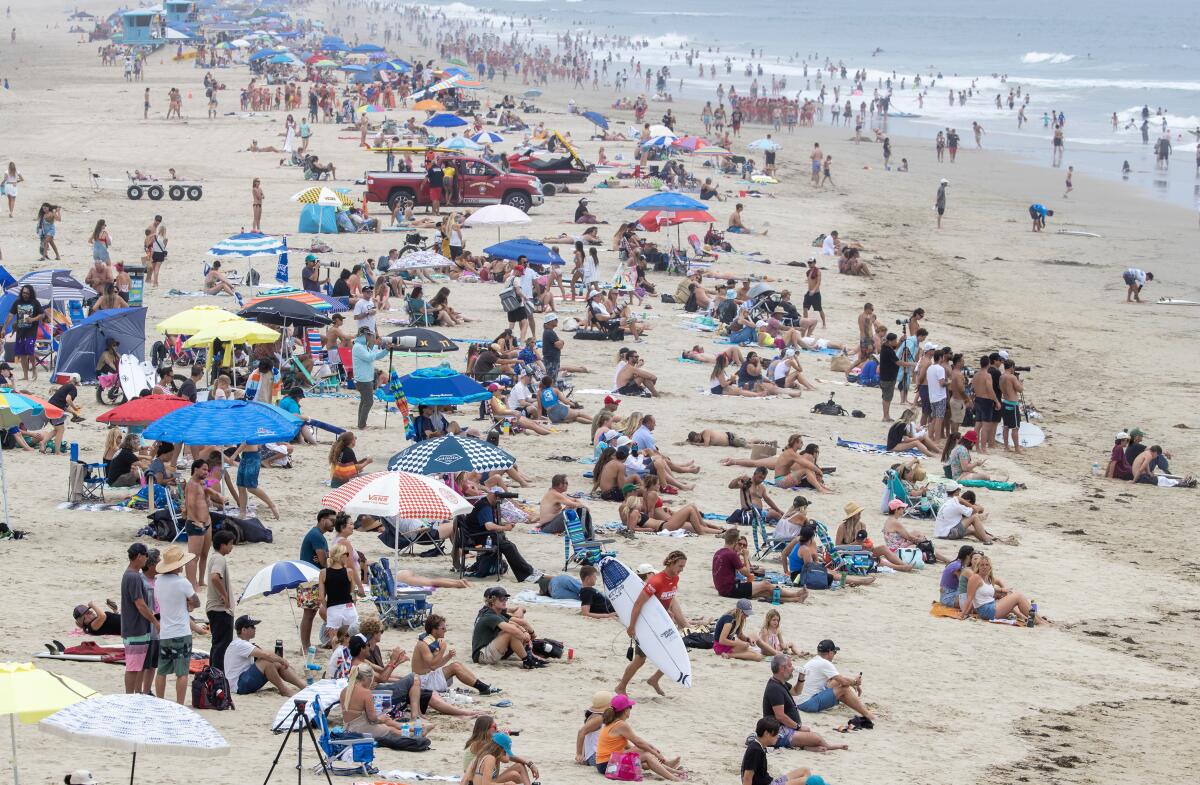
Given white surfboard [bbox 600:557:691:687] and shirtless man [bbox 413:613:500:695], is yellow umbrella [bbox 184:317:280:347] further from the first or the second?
white surfboard [bbox 600:557:691:687]

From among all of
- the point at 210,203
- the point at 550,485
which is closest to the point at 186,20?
the point at 210,203

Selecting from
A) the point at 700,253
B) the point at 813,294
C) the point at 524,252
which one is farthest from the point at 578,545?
the point at 700,253

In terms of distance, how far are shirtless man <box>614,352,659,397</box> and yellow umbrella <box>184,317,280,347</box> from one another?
5.23m

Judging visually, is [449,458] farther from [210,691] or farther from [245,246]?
[245,246]

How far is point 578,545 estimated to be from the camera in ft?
49.1

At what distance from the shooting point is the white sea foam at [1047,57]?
10781 cm

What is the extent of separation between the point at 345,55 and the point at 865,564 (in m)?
71.2

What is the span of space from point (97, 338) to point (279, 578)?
31.1ft

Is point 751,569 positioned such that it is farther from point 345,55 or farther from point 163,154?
point 345,55

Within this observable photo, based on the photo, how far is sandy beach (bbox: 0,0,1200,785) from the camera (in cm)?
1137

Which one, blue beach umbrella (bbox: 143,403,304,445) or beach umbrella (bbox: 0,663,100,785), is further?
blue beach umbrella (bbox: 143,403,304,445)

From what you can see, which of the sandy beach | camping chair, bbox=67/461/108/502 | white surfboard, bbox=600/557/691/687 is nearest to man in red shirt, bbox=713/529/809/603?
the sandy beach

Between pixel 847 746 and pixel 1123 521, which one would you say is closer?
pixel 847 746

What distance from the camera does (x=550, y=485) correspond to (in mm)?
17969
